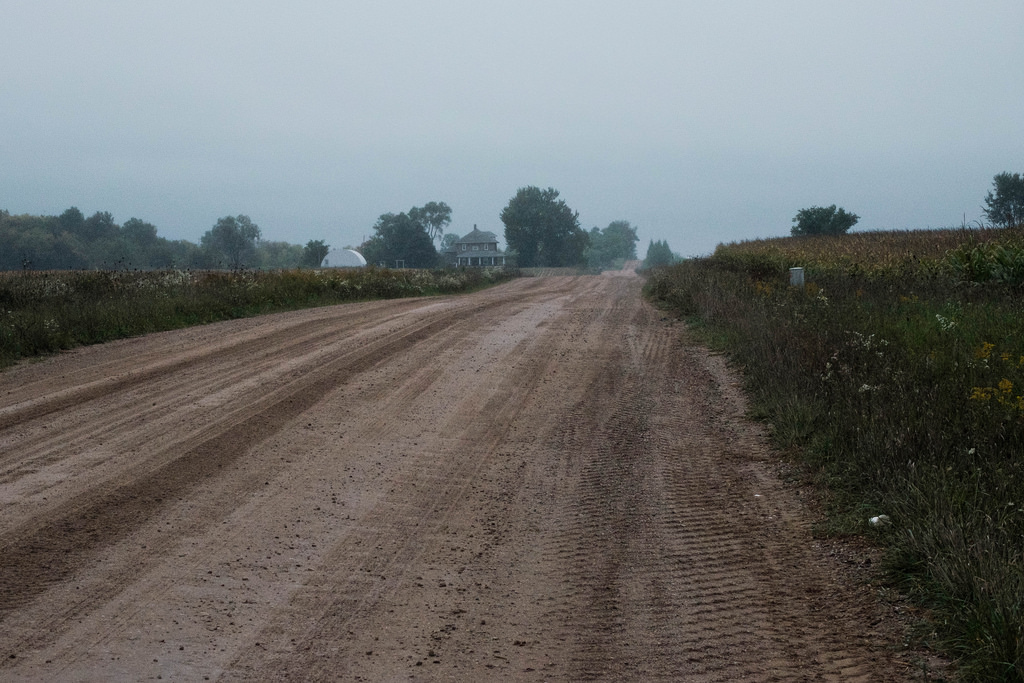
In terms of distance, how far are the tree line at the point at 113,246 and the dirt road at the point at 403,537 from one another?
14.1 meters

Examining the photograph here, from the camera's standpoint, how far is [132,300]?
18734 mm

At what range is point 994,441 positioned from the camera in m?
5.93

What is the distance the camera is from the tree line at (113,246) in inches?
2419

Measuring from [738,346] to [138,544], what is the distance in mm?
9410

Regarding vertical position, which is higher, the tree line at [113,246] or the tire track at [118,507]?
the tree line at [113,246]

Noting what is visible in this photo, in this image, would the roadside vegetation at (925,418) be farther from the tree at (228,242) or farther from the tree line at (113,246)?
the tree at (228,242)

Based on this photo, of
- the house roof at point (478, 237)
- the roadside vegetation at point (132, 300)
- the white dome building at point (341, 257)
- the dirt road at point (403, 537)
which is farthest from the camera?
the house roof at point (478, 237)

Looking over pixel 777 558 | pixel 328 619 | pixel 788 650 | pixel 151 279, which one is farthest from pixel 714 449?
pixel 151 279

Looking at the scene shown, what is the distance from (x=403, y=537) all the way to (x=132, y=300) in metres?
15.6

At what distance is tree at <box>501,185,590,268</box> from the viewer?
11662 cm

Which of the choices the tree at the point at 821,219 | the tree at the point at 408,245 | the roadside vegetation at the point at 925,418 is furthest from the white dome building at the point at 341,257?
the roadside vegetation at the point at 925,418

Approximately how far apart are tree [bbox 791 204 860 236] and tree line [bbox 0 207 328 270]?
37.6 metres

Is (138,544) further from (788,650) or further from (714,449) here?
(714,449)

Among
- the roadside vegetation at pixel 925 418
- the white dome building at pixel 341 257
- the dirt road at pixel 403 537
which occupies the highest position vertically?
the white dome building at pixel 341 257
